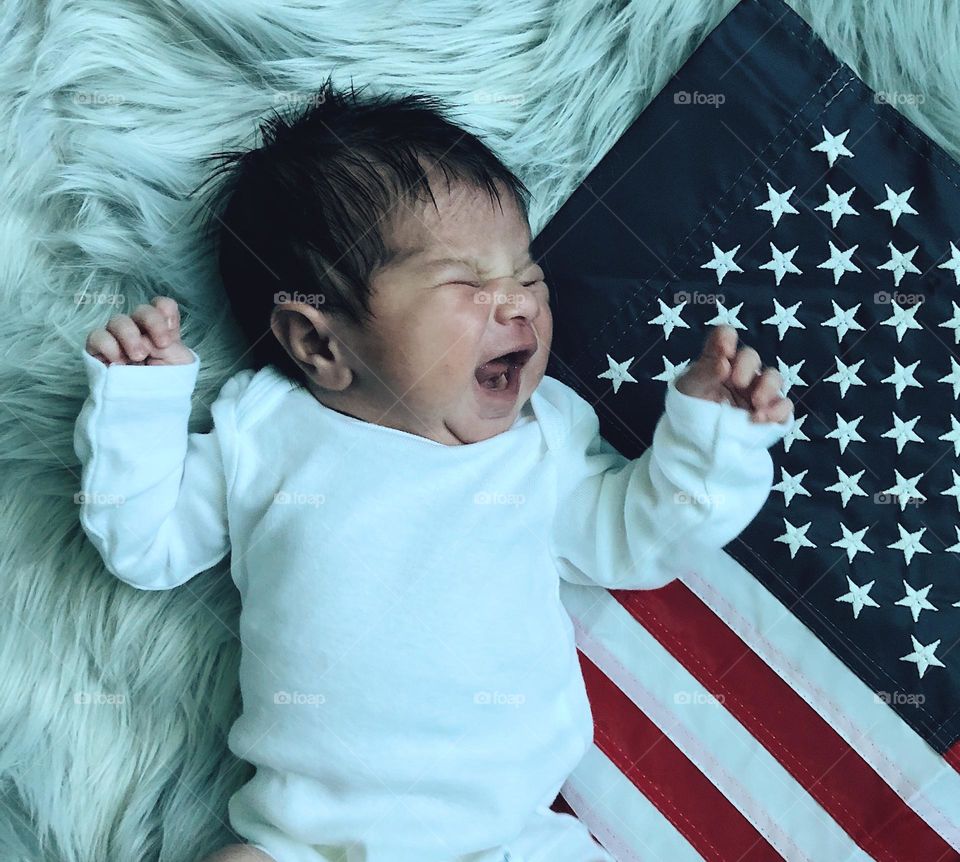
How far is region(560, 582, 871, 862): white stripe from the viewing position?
1.32 meters

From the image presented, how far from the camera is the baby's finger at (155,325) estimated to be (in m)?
1.17

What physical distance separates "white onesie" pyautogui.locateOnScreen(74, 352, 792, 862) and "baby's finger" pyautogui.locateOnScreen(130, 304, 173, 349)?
0.04 metres

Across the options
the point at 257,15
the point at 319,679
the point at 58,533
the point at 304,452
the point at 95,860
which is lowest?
the point at 95,860

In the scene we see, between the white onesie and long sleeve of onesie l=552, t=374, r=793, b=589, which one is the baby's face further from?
long sleeve of onesie l=552, t=374, r=793, b=589

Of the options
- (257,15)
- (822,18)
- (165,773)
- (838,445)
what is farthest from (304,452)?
(822,18)

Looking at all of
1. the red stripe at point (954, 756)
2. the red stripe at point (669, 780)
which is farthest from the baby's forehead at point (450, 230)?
the red stripe at point (954, 756)

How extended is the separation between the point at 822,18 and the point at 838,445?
556 millimetres

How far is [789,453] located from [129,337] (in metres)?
0.84

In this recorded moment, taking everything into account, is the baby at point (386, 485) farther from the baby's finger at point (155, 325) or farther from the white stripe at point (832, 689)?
the white stripe at point (832, 689)

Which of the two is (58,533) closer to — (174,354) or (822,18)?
(174,354)

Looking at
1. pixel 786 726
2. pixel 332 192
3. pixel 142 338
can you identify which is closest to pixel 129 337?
pixel 142 338

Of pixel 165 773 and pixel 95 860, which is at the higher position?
pixel 165 773

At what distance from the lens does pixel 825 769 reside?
1.31 metres

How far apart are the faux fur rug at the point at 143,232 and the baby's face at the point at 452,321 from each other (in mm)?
218
